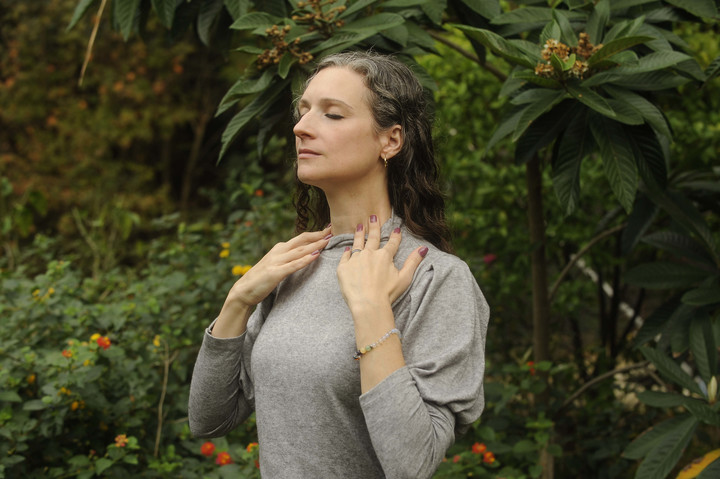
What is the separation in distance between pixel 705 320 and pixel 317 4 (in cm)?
155

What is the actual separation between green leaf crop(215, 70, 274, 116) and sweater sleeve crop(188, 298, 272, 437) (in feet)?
2.09

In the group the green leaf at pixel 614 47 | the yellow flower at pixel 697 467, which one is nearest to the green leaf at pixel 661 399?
the yellow flower at pixel 697 467

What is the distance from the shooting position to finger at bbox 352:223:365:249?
1479 mm

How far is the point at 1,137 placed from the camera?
7883 millimetres

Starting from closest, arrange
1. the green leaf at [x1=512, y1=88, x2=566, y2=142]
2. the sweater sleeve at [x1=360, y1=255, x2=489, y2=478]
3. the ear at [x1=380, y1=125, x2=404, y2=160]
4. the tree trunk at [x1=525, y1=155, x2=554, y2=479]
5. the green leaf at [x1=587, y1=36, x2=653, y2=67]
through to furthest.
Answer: the sweater sleeve at [x1=360, y1=255, x2=489, y2=478] → the ear at [x1=380, y1=125, x2=404, y2=160] → the green leaf at [x1=587, y1=36, x2=653, y2=67] → the green leaf at [x1=512, y1=88, x2=566, y2=142] → the tree trunk at [x1=525, y1=155, x2=554, y2=479]

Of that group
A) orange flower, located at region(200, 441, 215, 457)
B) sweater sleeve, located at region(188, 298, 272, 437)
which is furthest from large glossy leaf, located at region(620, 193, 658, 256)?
orange flower, located at region(200, 441, 215, 457)

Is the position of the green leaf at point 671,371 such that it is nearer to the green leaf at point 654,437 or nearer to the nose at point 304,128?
the green leaf at point 654,437

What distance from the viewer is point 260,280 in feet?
4.90

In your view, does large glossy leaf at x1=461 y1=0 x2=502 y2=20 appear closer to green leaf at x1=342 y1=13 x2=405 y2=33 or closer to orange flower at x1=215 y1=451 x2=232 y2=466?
green leaf at x1=342 y1=13 x2=405 y2=33

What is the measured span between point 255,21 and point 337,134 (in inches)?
26.4

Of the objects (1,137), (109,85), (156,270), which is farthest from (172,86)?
(156,270)

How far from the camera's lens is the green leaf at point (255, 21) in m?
1.94

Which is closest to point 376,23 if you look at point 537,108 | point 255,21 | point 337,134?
point 255,21

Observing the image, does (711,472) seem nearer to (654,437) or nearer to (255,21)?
(654,437)
